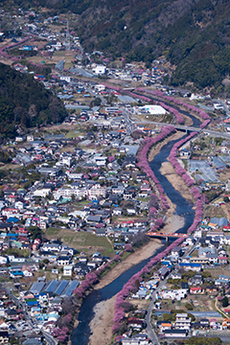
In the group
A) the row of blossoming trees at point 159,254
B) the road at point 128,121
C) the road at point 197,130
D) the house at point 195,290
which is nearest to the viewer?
the row of blossoming trees at point 159,254

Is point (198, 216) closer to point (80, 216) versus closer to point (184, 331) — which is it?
point (80, 216)

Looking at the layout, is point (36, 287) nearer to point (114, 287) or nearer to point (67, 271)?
point (67, 271)

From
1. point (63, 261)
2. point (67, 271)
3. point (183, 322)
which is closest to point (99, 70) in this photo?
point (63, 261)

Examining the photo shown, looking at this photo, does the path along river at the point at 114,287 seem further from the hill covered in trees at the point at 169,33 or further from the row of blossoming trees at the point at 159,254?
the hill covered in trees at the point at 169,33

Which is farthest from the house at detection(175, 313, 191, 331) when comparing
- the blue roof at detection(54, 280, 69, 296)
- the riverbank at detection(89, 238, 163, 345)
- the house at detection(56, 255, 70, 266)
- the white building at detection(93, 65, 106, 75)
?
the white building at detection(93, 65, 106, 75)

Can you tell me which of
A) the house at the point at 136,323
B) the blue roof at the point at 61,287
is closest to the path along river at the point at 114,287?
the blue roof at the point at 61,287

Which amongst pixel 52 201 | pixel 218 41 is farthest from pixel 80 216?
pixel 218 41
